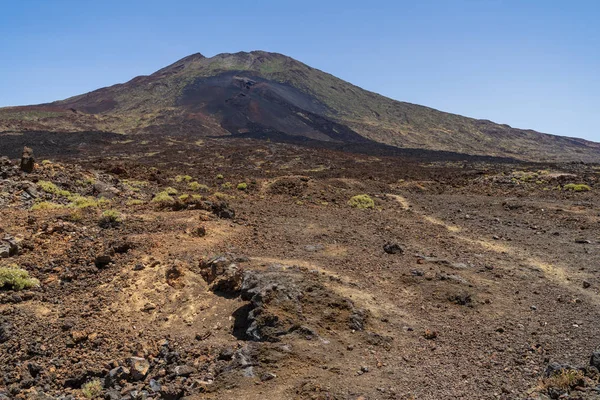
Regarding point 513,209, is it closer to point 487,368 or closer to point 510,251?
point 510,251

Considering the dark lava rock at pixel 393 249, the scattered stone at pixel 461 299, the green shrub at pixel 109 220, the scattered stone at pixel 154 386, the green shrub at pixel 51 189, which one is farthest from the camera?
the green shrub at pixel 51 189

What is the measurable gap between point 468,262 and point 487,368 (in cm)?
511

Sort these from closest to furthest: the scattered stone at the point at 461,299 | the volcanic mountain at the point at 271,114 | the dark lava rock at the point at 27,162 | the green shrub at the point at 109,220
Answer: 1. the scattered stone at the point at 461,299
2. the green shrub at the point at 109,220
3. the dark lava rock at the point at 27,162
4. the volcanic mountain at the point at 271,114

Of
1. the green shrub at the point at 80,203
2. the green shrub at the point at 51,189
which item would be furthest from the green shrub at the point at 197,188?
the green shrub at the point at 80,203

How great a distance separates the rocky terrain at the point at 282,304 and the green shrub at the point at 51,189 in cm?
10

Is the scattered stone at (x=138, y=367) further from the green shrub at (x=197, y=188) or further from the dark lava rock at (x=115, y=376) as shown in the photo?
the green shrub at (x=197, y=188)

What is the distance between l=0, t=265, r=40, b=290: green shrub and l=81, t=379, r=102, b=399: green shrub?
9.61 ft

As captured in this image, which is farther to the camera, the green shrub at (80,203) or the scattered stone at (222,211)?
the scattered stone at (222,211)

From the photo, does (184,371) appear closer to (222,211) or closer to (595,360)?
(595,360)

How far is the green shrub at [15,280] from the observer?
23.5ft

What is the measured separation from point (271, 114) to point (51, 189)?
7198 centimetres

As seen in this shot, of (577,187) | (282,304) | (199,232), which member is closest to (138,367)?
(282,304)

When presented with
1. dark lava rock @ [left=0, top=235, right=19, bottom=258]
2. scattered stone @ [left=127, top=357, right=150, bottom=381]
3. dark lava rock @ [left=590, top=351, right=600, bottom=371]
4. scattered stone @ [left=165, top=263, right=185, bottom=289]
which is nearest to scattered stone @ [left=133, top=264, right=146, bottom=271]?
scattered stone @ [left=165, top=263, right=185, bottom=289]

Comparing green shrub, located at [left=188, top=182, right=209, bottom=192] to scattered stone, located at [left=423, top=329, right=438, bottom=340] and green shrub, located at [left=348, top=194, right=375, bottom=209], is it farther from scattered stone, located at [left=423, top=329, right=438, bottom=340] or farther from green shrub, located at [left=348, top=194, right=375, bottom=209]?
scattered stone, located at [left=423, top=329, right=438, bottom=340]
